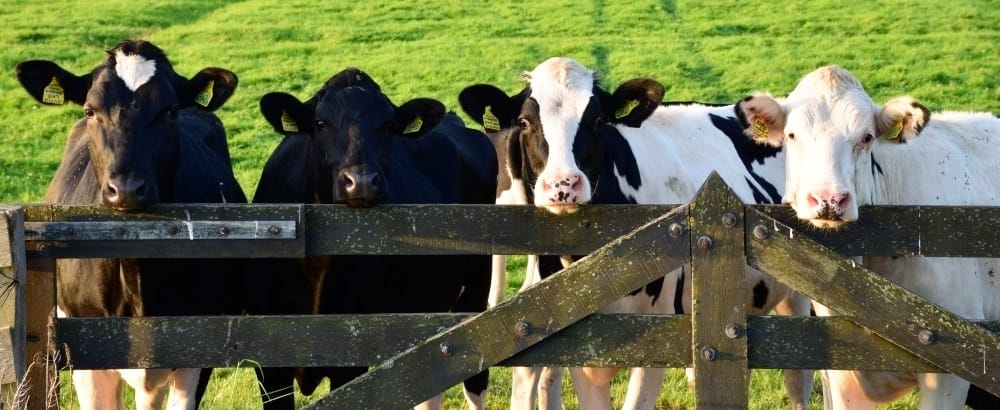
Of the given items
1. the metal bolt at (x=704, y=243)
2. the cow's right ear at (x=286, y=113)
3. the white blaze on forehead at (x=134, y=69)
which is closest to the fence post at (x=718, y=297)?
the metal bolt at (x=704, y=243)

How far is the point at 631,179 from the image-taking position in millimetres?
7277

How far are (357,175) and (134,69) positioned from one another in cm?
125

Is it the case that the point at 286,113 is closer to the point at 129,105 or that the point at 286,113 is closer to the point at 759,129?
the point at 129,105

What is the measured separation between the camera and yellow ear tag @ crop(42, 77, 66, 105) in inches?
261

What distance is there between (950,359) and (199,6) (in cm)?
3287

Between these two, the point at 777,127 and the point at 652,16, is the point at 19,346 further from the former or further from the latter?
the point at 652,16

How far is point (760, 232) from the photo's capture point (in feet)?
15.1

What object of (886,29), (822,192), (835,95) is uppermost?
(886,29)

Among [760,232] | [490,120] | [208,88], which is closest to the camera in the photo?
[760,232]

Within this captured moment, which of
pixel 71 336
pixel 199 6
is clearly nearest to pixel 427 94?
pixel 199 6

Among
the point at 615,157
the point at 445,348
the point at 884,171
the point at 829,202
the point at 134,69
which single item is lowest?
the point at 445,348

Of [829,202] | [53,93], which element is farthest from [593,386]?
[53,93]

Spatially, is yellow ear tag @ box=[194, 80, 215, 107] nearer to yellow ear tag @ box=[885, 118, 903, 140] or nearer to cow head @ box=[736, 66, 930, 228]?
cow head @ box=[736, 66, 930, 228]

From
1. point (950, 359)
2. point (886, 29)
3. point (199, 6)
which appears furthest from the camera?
point (199, 6)
